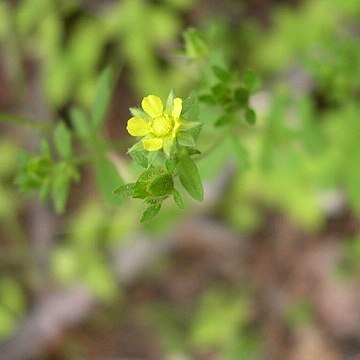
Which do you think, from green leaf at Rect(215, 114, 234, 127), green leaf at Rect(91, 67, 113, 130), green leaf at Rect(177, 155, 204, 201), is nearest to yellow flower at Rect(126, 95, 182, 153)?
green leaf at Rect(177, 155, 204, 201)

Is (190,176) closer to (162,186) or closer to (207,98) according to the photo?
(162,186)

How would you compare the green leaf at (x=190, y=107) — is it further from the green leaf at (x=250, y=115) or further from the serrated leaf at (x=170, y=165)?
the green leaf at (x=250, y=115)

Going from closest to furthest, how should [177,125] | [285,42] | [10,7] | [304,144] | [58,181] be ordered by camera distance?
[177,125], [58,181], [304,144], [285,42], [10,7]

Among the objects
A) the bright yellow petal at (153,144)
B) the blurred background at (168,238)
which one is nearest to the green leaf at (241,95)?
the bright yellow petal at (153,144)

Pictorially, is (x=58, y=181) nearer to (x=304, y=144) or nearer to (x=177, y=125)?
(x=177, y=125)

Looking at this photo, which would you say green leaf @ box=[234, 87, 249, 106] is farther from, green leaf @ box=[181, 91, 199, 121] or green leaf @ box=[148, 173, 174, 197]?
green leaf @ box=[148, 173, 174, 197]

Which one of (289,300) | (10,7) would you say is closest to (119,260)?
(289,300)
